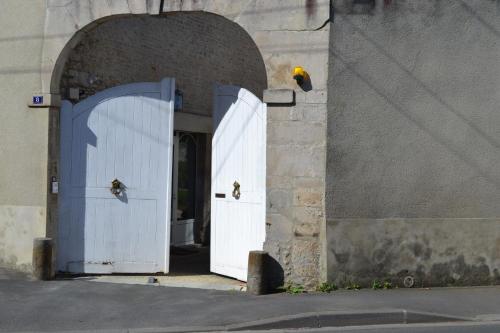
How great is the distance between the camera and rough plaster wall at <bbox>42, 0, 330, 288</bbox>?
28.1 ft

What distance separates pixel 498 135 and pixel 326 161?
2.51m

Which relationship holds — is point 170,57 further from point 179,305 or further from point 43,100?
point 179,305

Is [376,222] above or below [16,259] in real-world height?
above

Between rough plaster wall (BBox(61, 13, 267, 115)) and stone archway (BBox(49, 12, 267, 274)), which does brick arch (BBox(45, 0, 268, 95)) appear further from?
rough plaster wall (BBox(61, 13, 267, 115))

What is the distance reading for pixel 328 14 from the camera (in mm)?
8555

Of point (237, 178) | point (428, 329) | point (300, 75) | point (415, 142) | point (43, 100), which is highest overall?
point (300, 75)

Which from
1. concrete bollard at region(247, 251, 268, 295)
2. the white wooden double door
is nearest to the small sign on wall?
the white wooden double door

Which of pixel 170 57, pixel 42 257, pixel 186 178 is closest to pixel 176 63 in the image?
pixel 170 57

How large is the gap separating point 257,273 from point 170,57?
6095 millimetres

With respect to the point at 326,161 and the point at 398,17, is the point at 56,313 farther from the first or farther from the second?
the point at 398,17

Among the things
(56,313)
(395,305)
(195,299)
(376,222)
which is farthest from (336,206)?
(56,313)

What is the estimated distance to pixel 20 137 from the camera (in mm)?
9633

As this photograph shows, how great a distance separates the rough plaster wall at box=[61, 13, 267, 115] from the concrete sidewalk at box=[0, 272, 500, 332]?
10.5 ft

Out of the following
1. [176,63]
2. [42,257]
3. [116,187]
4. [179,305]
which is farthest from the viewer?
[176,63]
